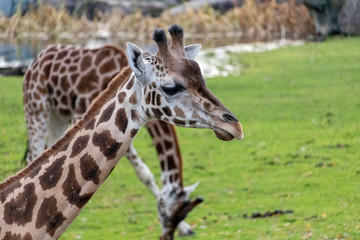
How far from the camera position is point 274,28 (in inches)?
995

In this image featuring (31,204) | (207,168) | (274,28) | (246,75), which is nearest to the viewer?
(31,204)

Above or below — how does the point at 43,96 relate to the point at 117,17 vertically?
above

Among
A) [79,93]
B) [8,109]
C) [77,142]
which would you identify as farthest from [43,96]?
[8,109]

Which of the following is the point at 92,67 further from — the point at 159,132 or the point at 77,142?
the point at 77,142

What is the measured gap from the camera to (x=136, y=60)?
161 inches

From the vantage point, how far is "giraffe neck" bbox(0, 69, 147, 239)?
418 cm

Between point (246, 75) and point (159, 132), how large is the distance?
9.97 meters

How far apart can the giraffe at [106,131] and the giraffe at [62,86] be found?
3.51 meters

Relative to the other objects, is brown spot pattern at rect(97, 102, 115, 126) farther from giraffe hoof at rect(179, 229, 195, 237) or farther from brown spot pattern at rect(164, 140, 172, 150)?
giraffe hoof at rect(179, 229, 195, 237)

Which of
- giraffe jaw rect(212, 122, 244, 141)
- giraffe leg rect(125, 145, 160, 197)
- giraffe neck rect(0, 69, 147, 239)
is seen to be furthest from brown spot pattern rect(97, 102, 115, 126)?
giraffe leg rect(125, 145, 160, 197)

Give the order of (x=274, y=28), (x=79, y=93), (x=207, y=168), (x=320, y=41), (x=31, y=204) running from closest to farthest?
(x=31, y=204), (x=79, y=93), (x=207, y=168), (x=320, y=41), (x=274, y=28)

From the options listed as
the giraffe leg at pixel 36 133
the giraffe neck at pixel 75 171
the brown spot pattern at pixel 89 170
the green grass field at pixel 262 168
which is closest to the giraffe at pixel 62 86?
the giraffe leg at pixel 36 133

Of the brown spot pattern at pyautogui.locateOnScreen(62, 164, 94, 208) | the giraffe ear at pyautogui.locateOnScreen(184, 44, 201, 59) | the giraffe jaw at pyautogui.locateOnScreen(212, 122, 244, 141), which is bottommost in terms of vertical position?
the brown spot pattern at pyautogui.locateOnScreen(62, 164, 94, 208)

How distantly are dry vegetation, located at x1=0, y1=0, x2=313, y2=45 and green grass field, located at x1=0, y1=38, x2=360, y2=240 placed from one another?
7522mm
